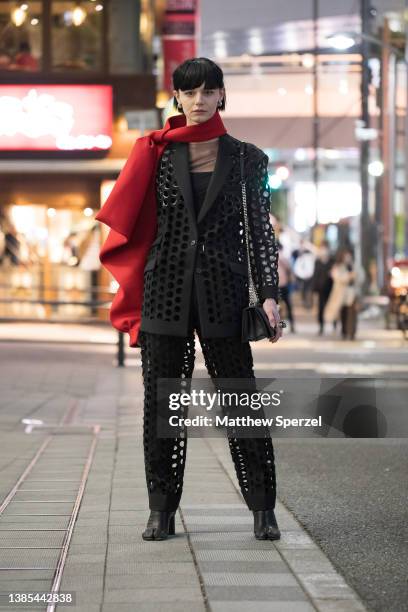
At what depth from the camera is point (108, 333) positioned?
81.5 feet

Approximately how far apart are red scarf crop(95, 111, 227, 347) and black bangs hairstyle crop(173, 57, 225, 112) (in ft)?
0.50

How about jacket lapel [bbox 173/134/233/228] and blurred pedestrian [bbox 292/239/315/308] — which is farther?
blurred pedestrian [bbox 292/239/315/308]

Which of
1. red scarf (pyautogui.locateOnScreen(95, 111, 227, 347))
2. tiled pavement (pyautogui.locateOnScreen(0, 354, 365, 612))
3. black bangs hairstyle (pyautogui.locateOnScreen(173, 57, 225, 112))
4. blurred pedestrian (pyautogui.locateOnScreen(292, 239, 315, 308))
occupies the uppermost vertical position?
black bangs hairstyle (pyautogui.locateOnScreen(173, 57, 225, 112))

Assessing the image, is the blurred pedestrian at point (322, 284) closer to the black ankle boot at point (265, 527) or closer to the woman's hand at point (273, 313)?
the black ankle boot at point (265, 527)

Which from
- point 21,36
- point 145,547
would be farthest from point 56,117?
point 145,547

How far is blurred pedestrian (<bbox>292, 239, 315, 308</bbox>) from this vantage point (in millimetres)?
41781

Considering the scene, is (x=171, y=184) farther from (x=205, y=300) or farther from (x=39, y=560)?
(x=39, y=560)

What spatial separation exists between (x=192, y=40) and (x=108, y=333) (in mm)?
5874

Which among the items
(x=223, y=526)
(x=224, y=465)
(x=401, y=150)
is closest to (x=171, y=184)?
(x=223, y=526)

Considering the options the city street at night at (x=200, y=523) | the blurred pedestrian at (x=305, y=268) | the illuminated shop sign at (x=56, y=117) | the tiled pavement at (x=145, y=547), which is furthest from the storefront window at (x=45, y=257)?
the tiled pavement at (x=145, y=547)

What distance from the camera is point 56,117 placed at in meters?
25.8

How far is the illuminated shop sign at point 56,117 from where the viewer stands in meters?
25.6

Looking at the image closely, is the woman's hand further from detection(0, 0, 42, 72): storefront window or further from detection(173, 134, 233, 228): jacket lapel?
detection(0, 0, 42, 72): storefront window

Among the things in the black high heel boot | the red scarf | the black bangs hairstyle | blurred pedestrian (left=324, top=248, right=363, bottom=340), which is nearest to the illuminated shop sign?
blurred pedestrian (left=324, top=248, right=363, bottom=340)
